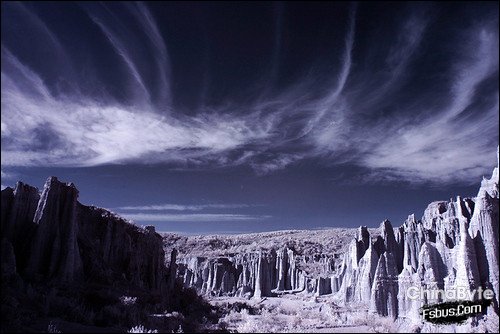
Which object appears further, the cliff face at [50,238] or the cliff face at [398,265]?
the cliff face at [398,265]

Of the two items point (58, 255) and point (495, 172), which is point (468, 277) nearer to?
point (495, 172)

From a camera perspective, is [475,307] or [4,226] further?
[4,226]

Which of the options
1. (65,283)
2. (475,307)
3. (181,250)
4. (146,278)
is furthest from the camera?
(181,250)

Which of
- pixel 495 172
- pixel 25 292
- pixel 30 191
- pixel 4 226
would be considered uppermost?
pixel 495 172

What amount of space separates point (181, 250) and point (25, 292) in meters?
116

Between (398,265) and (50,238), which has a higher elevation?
(398,265)

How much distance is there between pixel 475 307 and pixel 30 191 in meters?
31.4

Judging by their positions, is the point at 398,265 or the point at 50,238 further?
the point at 398,265

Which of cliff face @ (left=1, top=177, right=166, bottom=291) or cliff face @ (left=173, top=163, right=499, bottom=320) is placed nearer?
cliff face @ (left=1, top=177, right=166, bottom=291)

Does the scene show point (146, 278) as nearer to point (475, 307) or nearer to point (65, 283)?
point (65, 283)

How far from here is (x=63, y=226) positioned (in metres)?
29.0

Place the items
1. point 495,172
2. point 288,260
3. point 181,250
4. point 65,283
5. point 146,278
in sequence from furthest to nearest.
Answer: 1. point 181,250
2. point 288,260
3. point 146,278
4. point 495,172
5. point 65,283

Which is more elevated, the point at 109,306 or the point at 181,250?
→ the point at 181,250

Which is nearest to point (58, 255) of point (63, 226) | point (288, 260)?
point (63, 226)
